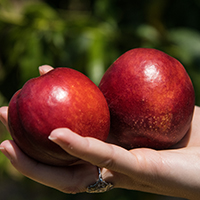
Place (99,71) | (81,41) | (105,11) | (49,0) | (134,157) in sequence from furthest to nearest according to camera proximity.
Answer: (49,0) → (105,11) → (81,41) → (99,71) → (134,157)

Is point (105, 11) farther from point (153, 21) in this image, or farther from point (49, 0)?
point (49, 0)

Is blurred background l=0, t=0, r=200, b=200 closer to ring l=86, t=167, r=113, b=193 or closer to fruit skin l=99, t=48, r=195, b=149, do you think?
Result: fruit skin l=99, t=48, r=195, b=149

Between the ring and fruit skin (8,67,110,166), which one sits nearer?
fruit skin (8,67,110,166)

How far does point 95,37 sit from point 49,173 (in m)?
1.35

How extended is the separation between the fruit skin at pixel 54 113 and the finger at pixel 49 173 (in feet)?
0.10

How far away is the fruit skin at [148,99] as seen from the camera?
1.41 metres

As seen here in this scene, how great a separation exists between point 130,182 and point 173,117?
0.38m

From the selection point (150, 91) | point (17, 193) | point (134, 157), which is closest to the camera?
point (134, 157)

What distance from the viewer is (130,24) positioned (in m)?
2.82

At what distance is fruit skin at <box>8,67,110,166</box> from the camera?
123 cm

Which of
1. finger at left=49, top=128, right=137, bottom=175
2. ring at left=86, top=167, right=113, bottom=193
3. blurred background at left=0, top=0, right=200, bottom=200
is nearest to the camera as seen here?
→ finger at left=49, top=128, right=137, bottom=175

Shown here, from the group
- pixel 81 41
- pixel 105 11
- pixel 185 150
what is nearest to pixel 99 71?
pixel 81 41

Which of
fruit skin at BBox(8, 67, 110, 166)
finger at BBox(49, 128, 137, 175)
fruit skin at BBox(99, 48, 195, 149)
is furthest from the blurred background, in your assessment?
finger at BBox(49, 128, 137, 175)

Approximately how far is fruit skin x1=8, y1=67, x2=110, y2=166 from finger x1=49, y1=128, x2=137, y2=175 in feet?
0.57
